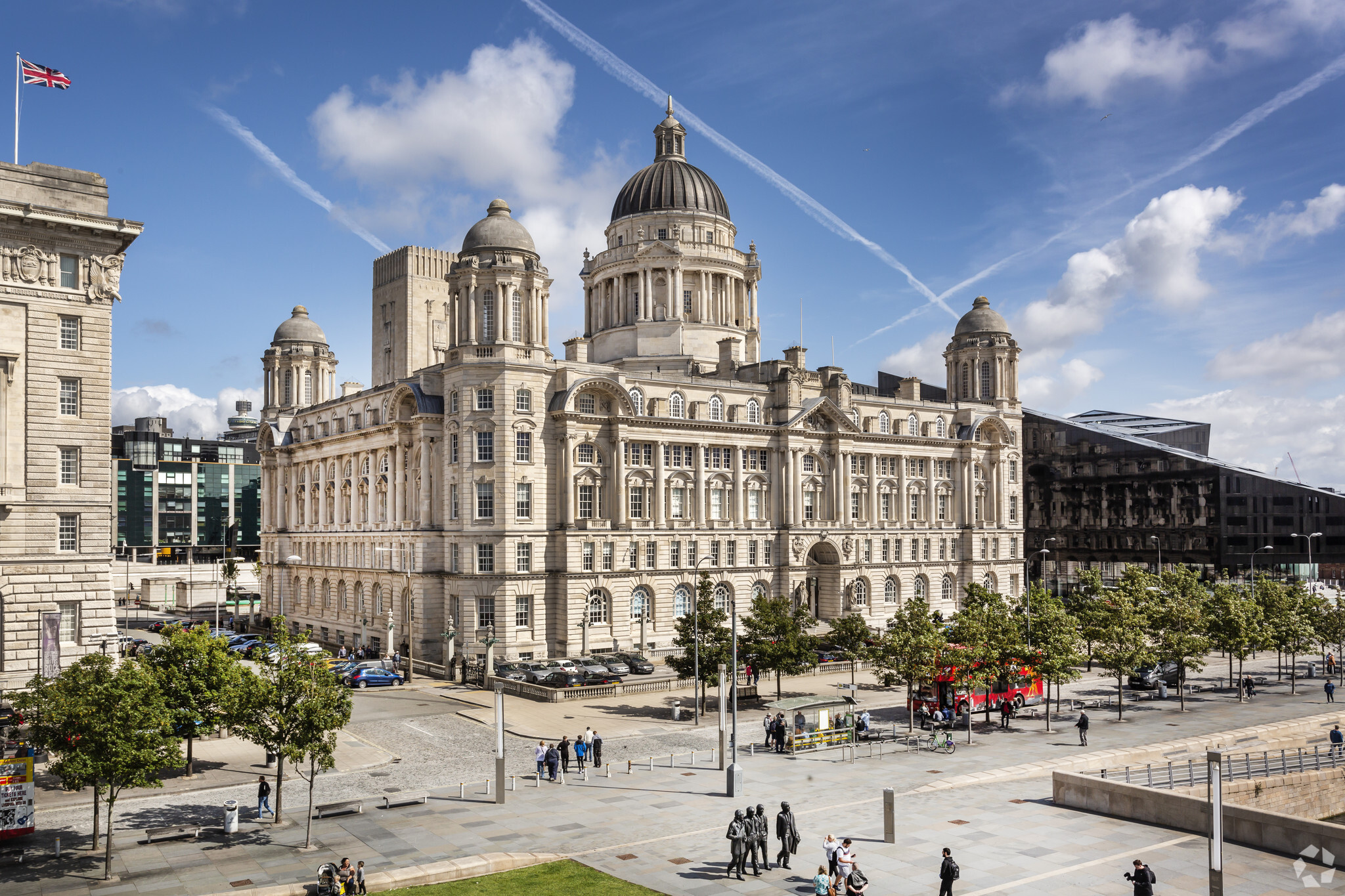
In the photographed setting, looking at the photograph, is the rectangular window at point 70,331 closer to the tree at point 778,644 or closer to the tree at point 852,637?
the tree at point 778,644

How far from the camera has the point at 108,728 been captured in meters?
29.2

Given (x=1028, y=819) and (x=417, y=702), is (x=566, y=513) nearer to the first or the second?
(x=417, y=702)

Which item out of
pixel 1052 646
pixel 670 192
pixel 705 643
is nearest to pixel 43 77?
pixel 705 643

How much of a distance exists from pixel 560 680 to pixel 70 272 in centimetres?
3428

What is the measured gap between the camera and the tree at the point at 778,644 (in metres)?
56.5

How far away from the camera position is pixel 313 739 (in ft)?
105

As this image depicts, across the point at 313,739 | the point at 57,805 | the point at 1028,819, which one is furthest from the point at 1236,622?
the point at 57,805

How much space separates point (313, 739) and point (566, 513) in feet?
149

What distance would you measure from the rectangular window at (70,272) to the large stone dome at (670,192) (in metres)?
63.9

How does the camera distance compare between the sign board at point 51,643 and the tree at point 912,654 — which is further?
the tree at point 912,654

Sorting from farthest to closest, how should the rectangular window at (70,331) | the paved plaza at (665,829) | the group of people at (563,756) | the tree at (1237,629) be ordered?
the tree at (1237,629), the rectangular window at (70,331), the group of people at (563,756), the paved plaza at (665,829)

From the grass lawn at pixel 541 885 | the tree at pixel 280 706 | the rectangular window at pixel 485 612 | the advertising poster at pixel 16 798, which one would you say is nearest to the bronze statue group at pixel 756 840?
the grass lawn at pixel 541 885

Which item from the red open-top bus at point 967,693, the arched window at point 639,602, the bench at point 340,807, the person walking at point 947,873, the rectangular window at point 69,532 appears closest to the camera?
the person walking at point 947,873

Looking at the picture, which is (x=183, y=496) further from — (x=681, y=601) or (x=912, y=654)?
(x=912, y=654)
